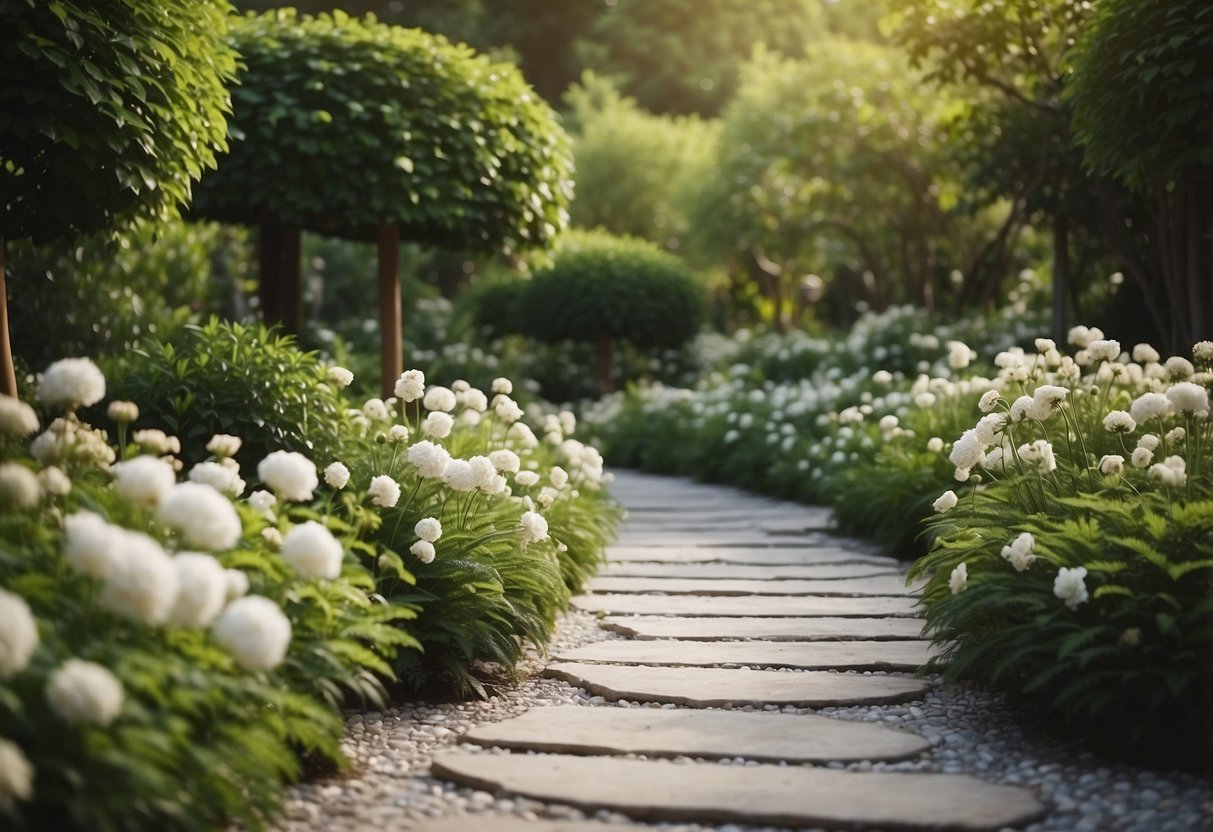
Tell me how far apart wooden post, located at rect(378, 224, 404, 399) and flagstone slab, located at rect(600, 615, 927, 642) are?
2509 mm

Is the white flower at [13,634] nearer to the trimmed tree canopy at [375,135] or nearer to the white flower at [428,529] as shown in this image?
the white flower at [428,529]

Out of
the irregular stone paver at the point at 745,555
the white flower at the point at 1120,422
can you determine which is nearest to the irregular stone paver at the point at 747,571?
the irregular stone paver at the point at 745,555

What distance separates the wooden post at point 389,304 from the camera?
6480mm

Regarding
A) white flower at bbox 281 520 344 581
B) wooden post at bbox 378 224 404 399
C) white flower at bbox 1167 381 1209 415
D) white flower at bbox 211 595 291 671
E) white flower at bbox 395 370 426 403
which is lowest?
white flower at bbox 211 595 291 671

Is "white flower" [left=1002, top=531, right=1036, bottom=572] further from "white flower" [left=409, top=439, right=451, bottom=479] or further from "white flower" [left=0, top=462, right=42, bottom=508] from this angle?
"white flower" [left=0, top=462, right=42, bottom=508]

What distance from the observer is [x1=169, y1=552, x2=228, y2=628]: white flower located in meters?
2.20

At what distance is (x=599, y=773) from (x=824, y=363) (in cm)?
969

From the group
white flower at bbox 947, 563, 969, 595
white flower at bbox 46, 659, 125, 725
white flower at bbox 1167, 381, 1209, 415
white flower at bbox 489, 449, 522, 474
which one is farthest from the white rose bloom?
white flower at bbox 46, 659, 125, 725

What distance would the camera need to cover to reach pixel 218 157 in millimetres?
5961

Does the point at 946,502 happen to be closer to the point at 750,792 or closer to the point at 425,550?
the point at 750,792

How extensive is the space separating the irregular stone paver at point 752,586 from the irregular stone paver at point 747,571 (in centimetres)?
9

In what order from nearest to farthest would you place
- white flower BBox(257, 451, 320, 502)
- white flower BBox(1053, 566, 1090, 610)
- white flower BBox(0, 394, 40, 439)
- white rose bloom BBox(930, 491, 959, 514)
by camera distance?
white flower BBox(0, 394, 40, 439) < white flower BBox(257, 451, 320, 502) < white flower BBox(1053, 566, 1090, 610) < white rose bloom BBox(930, 491, 959, 514)

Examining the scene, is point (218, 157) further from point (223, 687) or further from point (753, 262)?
point (753, 262)

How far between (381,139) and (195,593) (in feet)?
13.6
